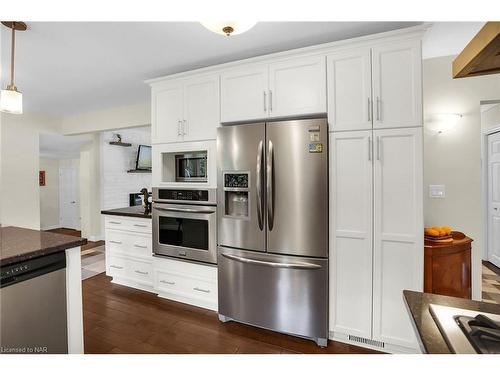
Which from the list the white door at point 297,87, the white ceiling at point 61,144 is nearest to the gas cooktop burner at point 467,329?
the white door at point 297,87

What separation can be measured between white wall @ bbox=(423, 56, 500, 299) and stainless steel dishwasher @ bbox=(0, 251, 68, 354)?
2987 mm

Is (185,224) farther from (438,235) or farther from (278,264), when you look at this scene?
(438,235)

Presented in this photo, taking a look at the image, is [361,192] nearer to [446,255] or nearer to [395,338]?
[446,255]

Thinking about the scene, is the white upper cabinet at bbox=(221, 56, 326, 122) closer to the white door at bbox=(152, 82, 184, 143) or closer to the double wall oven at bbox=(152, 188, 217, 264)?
the white door at bbox=(152, 82, 184, 143)

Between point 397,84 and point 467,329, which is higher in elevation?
point 397,84

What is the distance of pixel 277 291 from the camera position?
2010mm

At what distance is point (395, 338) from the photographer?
71.1 inches

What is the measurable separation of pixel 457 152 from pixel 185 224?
2691 mm

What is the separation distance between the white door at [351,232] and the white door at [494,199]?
3.12 metres

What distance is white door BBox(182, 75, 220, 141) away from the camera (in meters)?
2.33

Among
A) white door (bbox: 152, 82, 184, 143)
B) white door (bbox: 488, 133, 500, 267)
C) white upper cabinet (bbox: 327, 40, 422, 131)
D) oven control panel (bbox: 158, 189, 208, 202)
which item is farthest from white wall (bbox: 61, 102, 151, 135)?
white door (bbox: 488, 133, 500, 267)

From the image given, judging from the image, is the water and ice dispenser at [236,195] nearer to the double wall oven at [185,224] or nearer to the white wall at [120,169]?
the double wall oven at [185,224]

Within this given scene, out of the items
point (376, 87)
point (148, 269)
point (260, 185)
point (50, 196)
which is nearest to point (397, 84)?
point (376, 87)
